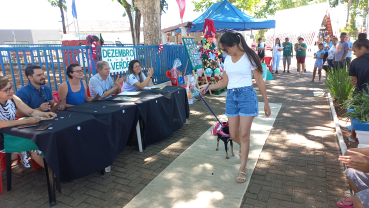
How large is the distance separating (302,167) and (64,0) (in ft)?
90.1

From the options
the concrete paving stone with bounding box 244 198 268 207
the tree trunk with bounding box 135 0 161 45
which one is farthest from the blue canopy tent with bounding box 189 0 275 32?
the concrete paving stone with bounding box 244 198 268 207

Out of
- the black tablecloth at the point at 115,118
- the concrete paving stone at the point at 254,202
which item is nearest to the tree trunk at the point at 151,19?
the black tablecloth at the point at 115,118

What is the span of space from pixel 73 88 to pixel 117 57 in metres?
2.12

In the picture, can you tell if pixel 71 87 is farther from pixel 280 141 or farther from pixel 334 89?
pixel 334 89

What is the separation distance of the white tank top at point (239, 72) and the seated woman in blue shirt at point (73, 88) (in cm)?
248

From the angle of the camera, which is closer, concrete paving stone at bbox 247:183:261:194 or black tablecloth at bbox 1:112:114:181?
black tablecloth at bbox 1:112:114:181

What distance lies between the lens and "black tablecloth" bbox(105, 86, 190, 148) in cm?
417

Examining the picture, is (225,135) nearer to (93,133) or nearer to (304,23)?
(93,133)

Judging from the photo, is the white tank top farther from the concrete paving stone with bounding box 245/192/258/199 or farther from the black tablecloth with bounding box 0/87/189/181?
the black tablecloth with bounding box 0/87/189/181

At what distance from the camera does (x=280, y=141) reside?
14.4 ft

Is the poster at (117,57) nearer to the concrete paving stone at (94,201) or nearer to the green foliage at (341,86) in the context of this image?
the concrete paving stone at (94,201)

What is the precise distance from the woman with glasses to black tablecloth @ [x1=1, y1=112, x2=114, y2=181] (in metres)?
0.09

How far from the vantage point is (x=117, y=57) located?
6047 millimetres

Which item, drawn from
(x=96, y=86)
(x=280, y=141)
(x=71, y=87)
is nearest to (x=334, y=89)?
(x=280, y=141)
